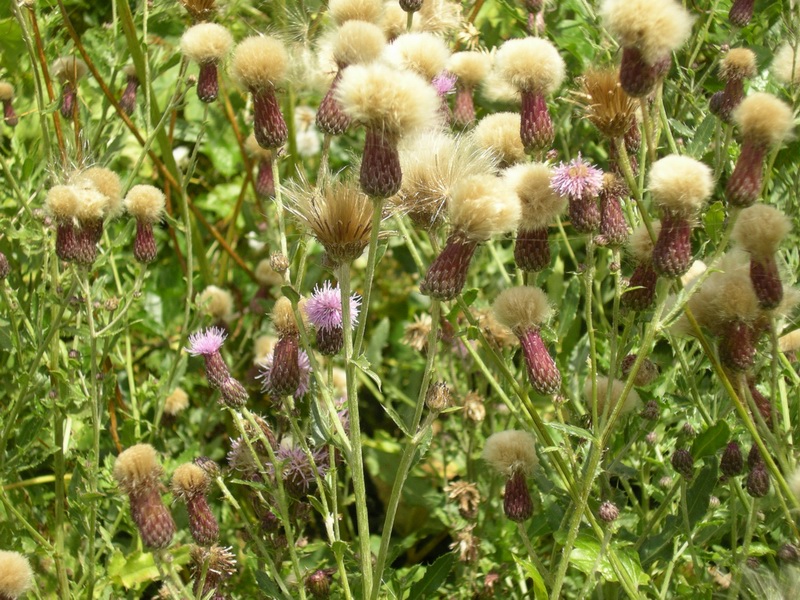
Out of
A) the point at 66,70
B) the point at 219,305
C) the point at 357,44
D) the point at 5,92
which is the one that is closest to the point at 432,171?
the point at 357,44

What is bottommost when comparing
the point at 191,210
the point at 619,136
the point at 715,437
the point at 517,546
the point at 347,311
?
the point at 517,546

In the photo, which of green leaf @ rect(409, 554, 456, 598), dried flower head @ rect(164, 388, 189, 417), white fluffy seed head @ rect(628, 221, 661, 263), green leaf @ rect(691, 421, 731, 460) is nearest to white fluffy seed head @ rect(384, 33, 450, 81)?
white fluffy seed head @ rect(628, 221, 661, 263)

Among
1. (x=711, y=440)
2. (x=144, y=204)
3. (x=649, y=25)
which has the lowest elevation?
(x=711, y=440)

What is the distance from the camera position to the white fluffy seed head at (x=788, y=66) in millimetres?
2340

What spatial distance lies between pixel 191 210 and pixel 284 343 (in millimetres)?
1662

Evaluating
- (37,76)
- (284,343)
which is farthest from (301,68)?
(284,343)

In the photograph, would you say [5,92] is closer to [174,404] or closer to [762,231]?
[174,404]

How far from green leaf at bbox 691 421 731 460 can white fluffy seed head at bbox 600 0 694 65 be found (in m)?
0.86

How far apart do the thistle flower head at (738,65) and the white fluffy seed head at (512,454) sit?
1.09m

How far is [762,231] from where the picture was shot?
71.8 inches

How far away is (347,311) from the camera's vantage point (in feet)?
5.70

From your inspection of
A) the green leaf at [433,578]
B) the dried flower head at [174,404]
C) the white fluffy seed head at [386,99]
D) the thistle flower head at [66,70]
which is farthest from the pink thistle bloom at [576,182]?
the thistle flower head at [66,70]

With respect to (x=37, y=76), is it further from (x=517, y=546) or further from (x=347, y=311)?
(x=517, y=546)

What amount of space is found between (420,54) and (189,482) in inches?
46.0
